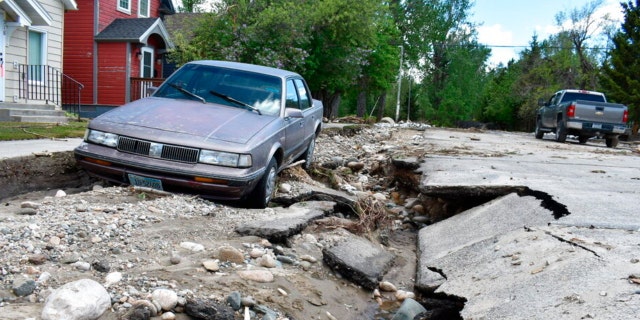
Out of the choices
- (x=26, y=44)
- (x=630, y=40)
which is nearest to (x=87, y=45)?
(x=26, y=44)

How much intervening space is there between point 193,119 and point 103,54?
56.6ft

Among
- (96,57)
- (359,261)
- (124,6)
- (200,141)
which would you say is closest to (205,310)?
(359,261)

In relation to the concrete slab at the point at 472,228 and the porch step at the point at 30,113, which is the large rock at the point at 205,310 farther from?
the porch step at the point at 30,113

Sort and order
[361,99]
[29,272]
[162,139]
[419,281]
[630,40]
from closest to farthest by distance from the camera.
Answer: [29,272] < [419,281] < [162,139] < [630,40] < [361,99]

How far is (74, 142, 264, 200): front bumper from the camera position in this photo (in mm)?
5359

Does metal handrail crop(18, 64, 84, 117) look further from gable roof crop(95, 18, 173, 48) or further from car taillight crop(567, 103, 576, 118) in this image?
car taillight crop(567, 103, 576, 118)

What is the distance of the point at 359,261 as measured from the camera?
4.66 m

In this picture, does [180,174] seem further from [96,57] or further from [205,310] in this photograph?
[96,57]

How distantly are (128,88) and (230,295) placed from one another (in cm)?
1958

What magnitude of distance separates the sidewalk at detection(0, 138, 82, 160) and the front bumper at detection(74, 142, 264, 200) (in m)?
1.80

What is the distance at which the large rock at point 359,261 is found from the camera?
14.6ft

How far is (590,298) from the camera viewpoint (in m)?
2.80

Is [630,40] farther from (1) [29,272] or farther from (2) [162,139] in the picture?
(1) [29,272]

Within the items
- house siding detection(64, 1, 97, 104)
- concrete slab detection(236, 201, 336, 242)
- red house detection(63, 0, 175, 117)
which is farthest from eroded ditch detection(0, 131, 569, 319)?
house siding detection(64, 1, 97, 104)
